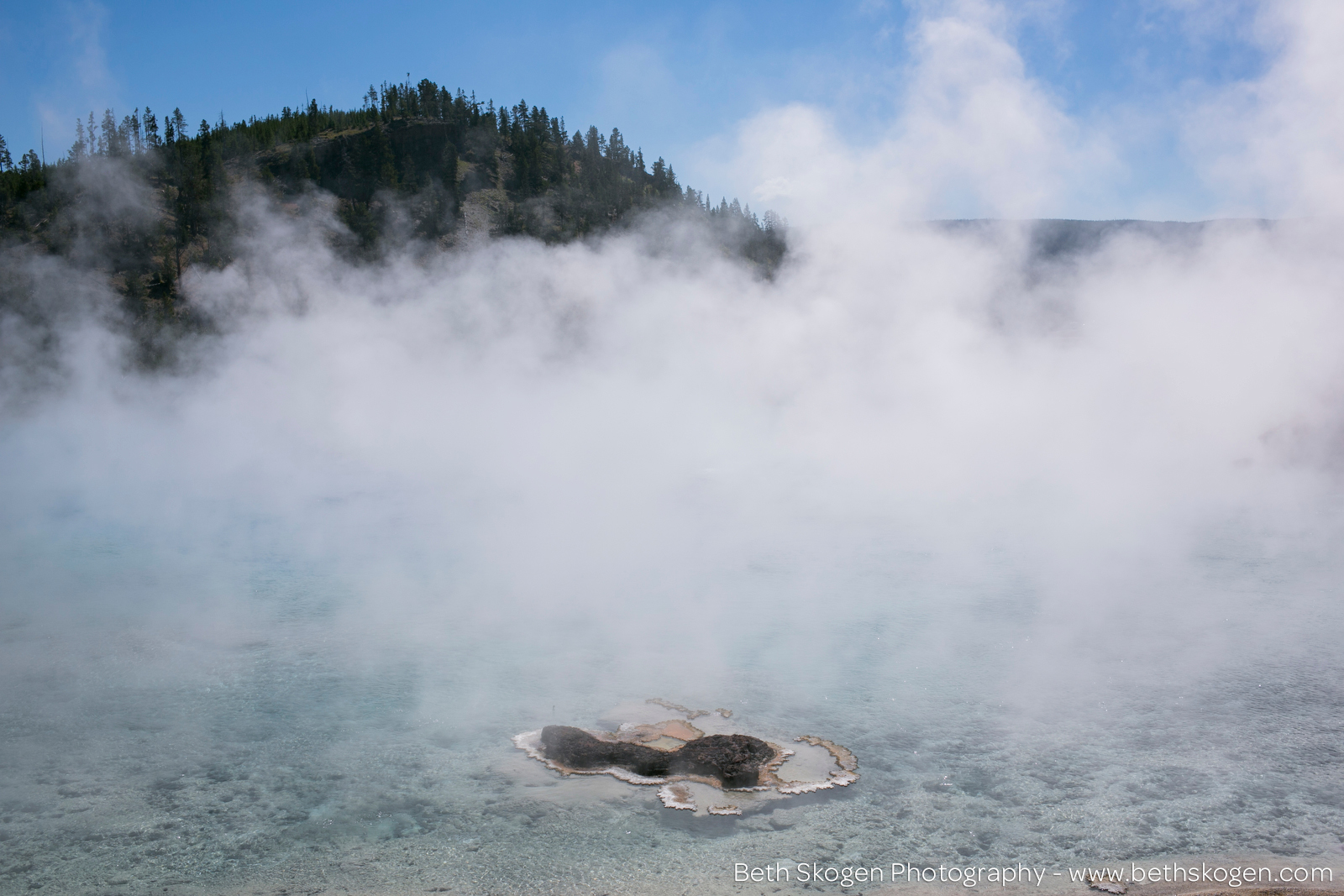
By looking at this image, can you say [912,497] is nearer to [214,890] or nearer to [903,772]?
[903,772]

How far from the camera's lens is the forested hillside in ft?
97.8

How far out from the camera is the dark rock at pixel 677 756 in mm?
4445

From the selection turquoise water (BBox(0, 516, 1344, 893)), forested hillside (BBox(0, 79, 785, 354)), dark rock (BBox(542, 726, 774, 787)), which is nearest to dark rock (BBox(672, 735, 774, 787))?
dark rock (BBox(542, 726, 774, 787))

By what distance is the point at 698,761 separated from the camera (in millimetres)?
4531

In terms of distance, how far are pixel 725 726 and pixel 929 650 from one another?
2.01 metres

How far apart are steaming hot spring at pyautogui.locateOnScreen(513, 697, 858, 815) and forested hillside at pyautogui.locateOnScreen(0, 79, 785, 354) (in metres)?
18.6

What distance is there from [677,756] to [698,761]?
0.13 metres

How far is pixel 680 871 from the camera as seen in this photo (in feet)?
12.0

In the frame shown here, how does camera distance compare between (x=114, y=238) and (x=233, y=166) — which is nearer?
(x=114, y=238)

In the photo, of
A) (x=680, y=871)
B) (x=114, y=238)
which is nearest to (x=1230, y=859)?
(x=680, y=871)

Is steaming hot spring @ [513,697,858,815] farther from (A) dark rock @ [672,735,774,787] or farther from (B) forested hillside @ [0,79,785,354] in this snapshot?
(B) forested hillside @ [0,79,785,354]

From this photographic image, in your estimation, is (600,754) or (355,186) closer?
(600,754)

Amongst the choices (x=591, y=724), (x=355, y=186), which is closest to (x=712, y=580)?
(x=591, y=724)

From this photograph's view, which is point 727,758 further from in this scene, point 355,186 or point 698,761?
point 355,186
